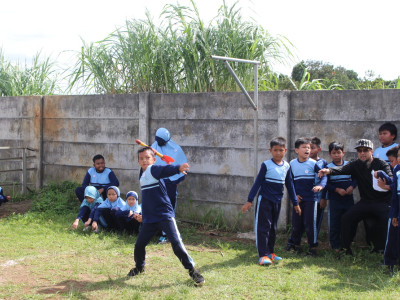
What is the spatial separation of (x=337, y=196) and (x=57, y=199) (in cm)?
478

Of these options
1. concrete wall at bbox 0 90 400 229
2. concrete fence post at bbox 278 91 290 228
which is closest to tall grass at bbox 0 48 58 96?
concrete wall at bbox 0 90 400 229

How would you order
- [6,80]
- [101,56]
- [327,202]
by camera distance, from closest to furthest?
1. [327,202]
2. [101,56]
3. [6,80]

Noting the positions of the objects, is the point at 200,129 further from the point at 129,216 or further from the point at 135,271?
the point at 135,271

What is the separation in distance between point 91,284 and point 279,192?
2.33 m

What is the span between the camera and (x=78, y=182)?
9055 millimetres

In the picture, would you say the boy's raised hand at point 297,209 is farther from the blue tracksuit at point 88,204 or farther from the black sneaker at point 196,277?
the blue tracksuit at point 88,204

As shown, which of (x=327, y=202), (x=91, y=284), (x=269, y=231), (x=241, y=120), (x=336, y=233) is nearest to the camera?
(x=91, y=284)

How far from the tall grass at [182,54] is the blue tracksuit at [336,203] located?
2.65 meters

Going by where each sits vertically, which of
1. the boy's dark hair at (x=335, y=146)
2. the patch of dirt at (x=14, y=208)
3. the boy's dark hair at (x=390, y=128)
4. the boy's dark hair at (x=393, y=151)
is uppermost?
the boy's dark hair at (x=390, y=128)

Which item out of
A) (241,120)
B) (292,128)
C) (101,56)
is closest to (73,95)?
(101,56)

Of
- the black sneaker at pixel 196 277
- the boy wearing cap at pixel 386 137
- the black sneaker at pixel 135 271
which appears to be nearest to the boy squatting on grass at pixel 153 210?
the black sneaker at pixel 135 271

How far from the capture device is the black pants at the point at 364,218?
18.7ft

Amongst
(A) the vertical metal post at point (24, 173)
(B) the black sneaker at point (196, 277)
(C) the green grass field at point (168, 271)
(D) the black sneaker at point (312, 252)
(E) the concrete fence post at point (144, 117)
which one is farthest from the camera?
(A) the vertical metal post at point (24, 173)

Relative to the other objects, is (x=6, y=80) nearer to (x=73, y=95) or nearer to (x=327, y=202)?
(x=73, y=95)
